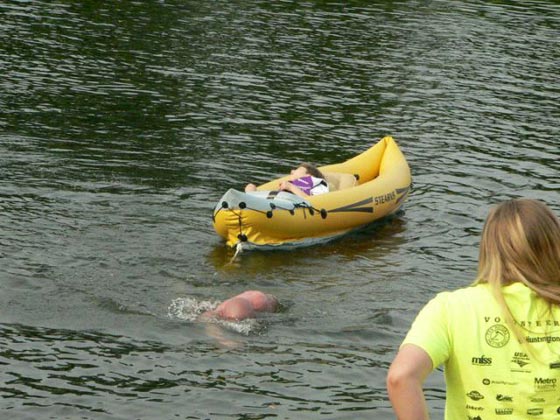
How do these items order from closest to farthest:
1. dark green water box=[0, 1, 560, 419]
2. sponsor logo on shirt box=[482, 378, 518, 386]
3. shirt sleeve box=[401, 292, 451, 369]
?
shirt sleeve box=[401, 292, 451, 369] → sponsor logo on shirt box=[482, 378, 518, 386] → dark green water box=[0, 1, 560, 419]

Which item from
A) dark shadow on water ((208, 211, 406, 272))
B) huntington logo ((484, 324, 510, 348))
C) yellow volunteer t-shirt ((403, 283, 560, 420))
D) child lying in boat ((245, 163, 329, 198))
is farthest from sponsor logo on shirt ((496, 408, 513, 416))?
child lying in boat ((245, 163, 329, 198))

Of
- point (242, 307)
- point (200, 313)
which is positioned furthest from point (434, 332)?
point (200, 313)

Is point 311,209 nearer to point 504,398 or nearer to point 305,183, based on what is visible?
point 305,183

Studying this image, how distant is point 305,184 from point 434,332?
1039cm

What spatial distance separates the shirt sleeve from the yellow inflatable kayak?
916cm

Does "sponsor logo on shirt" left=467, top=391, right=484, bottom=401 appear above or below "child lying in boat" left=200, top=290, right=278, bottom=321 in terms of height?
above

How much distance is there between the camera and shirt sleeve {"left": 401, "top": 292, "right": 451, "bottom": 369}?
3416mm

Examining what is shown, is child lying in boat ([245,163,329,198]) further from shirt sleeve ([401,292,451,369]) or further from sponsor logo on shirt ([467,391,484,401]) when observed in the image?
shirt sleeve ([401,292,451,369])

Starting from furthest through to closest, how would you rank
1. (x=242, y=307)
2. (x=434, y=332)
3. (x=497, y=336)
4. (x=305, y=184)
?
(x=305, y=184)
(x=242, y=307)
(x=497, y=336)
(x=434, y=332)

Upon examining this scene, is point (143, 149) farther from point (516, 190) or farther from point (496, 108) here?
point (496, 108)

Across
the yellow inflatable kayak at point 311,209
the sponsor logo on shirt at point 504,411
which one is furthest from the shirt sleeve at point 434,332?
the yellow inflatable kayak at point 311,209

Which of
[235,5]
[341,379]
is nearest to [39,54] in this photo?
[235,5]

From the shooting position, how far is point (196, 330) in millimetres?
9797

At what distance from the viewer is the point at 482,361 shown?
362cm
